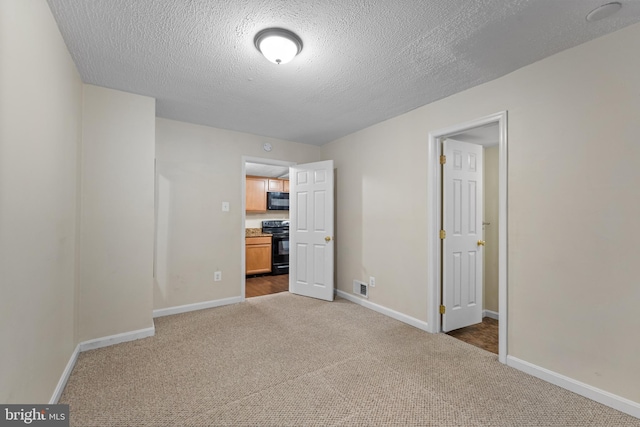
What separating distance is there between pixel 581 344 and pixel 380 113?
104 inches

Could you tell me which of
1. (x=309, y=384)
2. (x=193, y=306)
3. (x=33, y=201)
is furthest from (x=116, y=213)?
(x=309, y=384)

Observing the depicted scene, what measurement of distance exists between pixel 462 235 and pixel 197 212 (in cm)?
317

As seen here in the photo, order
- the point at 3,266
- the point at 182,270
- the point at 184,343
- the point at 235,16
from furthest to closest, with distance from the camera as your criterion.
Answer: the point at 182,270 → the point at 184,343 → the point at 235,16 → the point at 3,266

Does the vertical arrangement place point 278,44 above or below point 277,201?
above

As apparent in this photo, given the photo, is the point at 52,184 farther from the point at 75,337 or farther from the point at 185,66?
the point at 75,337

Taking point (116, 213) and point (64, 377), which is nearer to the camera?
point (64, 377)

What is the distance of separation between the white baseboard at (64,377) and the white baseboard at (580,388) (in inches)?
126

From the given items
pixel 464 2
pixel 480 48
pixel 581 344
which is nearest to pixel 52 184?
pixel 464 2

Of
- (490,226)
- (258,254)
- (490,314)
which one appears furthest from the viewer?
(258,254)

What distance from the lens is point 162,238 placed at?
3.35 m

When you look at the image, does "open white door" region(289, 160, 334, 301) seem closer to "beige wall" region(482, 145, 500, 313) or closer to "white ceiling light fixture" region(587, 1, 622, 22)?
"beige wall" region(482, 145, 500, 313)

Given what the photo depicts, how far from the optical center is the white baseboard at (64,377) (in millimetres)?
1759

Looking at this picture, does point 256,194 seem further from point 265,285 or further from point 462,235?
point 462,235

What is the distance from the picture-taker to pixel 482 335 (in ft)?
9.70
